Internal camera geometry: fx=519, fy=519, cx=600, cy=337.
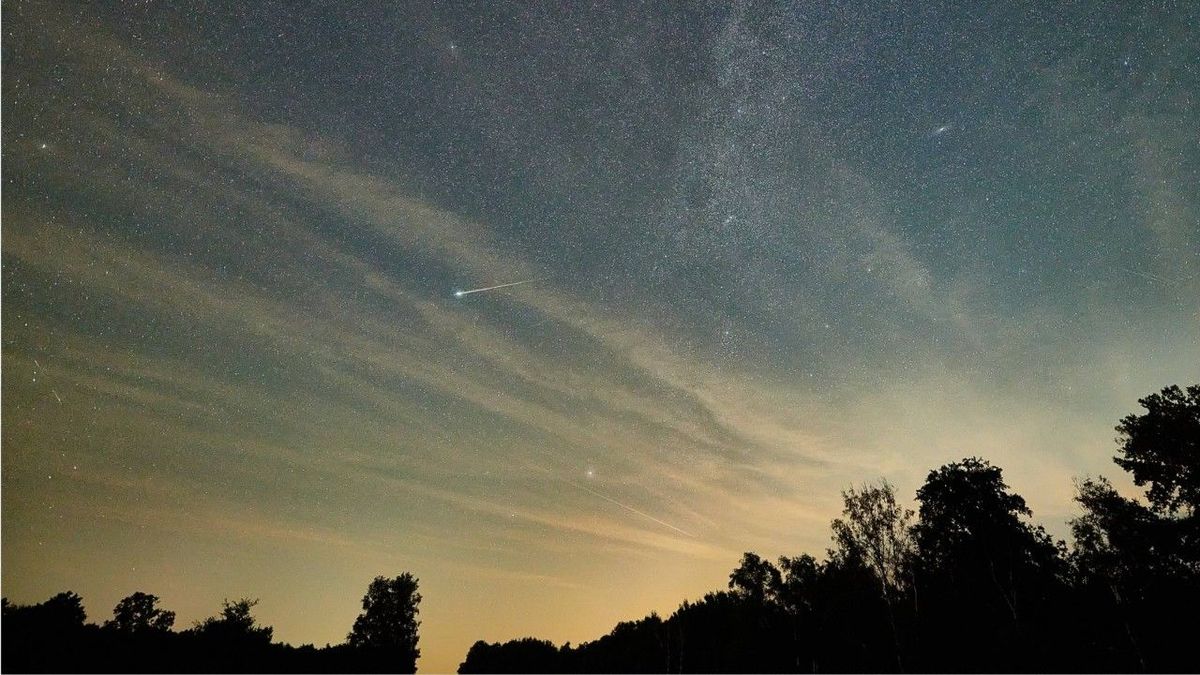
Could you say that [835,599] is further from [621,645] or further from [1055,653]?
[621,645]

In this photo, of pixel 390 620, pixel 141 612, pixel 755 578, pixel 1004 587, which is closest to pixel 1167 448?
pixel 1004 587

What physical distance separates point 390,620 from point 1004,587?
72.2 meters

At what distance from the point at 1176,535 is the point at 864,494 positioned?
1996 cm

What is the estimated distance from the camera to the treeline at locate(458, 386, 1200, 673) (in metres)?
36.6

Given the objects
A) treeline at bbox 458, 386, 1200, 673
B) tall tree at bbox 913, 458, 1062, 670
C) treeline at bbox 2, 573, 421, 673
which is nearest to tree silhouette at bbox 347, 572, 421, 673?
treeline at bbox 2, 573, 421, 673

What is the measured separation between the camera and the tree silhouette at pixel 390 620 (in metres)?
70.4

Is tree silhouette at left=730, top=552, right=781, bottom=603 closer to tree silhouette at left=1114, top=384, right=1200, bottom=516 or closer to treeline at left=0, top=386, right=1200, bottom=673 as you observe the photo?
treeline at left=0, top=386, right=1200, bottom=673

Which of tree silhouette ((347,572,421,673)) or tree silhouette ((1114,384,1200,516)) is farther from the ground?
tree silhouette ((1114,384,1200,516))

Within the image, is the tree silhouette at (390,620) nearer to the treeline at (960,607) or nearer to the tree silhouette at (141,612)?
the treeline at (960,607)

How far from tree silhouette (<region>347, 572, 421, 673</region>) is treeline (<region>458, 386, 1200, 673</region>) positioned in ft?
134

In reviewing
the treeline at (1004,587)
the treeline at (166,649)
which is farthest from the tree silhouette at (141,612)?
the treeline at (1004,587)

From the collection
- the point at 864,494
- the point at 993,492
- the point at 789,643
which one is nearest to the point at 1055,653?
the point at 864,494

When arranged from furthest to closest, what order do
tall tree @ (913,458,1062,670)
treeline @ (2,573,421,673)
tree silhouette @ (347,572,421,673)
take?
tree silhouette @ (347,572,421,673)
tall tree @ (913,458,1062,670)
treeline @ (2,573,421,673)

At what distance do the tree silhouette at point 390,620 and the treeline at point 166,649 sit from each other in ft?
0.44
